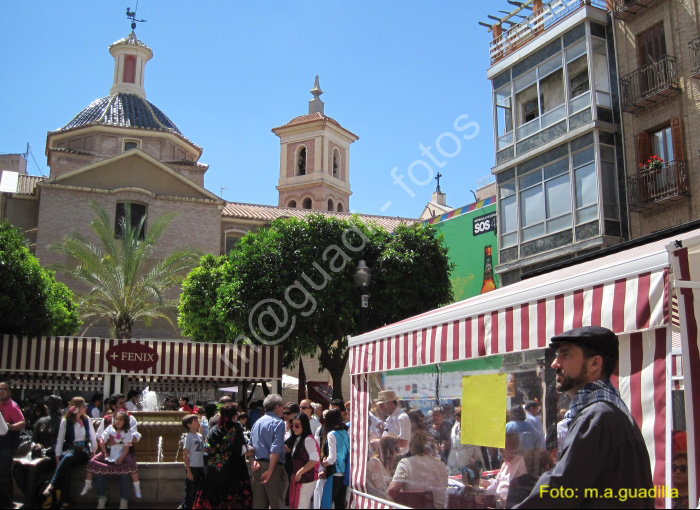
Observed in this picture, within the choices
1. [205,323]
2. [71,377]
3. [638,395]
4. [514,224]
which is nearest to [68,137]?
[205,323]

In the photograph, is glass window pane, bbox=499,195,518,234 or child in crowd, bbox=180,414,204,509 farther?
glass window pane, bbox=499,195,518,234

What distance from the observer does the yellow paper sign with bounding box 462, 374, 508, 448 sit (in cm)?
616

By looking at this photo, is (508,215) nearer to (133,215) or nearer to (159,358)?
(159,358)

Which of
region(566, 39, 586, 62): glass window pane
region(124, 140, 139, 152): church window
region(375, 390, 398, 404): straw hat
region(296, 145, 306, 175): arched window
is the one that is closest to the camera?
region(375, 390, 398, 404): straw hat

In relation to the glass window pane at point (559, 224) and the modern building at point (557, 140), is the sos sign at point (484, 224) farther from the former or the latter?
the glass window pane at point (559, 224)

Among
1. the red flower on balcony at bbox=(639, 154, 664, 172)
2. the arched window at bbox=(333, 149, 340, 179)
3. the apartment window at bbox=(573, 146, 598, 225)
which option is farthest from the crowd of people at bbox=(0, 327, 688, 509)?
the arched window at bbox=(333, 149, 340, 179)

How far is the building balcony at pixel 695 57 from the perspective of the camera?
16.5m

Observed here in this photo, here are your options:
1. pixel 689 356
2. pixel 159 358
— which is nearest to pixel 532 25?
pixel 159 358

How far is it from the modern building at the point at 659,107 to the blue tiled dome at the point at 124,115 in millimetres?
32888

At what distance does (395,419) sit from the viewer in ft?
26.3

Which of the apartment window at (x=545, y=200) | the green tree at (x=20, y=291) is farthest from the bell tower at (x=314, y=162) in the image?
the apartment window at (x=545, y=200)

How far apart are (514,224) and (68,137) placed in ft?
107

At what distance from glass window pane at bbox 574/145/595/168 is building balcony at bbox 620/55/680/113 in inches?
54.3

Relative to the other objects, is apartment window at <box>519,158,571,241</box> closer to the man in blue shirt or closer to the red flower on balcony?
the red flower on balcony
